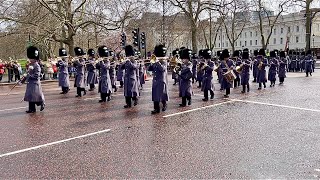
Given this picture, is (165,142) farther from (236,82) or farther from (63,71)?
(236,82)

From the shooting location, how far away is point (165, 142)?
21.7ft

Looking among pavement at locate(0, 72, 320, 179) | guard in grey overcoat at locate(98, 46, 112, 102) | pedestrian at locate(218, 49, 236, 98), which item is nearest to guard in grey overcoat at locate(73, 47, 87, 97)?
guard in grey overcoat at locate(98, 46, 112, 102)

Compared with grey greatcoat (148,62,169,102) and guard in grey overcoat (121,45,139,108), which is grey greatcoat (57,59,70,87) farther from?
grey greatcoat (148,62,169,102)

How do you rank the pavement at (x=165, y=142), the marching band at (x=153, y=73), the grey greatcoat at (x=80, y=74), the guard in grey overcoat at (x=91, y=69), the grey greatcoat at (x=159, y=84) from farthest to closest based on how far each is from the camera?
the guard in grey overcoat at (x=91, y=69)
the grey greatcoat at (x=80, y=74)
the marching band at (x=153, y=73)
the grey greatcoat at (x=159, y=84)
the pavement at (x=165, y=142)

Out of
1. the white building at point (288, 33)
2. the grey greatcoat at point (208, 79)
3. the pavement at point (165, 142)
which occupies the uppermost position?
the white building at point (288, 33)

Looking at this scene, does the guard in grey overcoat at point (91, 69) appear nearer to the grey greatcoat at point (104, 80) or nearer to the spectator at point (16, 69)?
the grey greatcoat at point (104, 80)

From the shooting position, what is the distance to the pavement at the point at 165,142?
16.6 feet

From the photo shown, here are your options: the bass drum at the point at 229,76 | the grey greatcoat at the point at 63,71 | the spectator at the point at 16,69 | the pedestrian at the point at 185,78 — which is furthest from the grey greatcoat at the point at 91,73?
the spectator at the point at 16,69

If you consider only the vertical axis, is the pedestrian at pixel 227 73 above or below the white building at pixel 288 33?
below

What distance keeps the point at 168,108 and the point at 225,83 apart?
135 inches

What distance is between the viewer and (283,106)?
34.4 feet

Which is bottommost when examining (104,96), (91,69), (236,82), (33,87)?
(104,96)

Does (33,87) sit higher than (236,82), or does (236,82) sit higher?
(33,87)

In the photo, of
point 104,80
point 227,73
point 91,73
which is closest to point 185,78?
point 227,73
